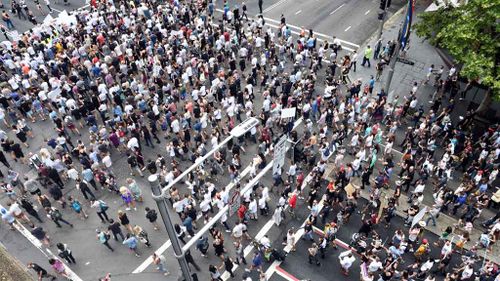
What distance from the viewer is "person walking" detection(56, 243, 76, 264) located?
55.7ft

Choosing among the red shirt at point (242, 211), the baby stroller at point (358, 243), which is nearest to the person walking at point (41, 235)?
the red shirt at point (242, 211)

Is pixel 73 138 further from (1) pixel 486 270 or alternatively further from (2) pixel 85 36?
(1) pixel 486 270

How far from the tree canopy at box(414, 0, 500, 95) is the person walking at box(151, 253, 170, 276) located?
16.4 m

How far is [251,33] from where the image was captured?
103 feet

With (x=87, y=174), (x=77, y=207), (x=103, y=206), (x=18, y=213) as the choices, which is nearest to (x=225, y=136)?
(x=87, y=174)

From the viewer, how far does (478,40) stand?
1984 cm

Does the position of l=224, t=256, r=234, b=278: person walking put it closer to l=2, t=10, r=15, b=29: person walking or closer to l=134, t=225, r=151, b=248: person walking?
l=134, t=225, r=151, b=248: person walking

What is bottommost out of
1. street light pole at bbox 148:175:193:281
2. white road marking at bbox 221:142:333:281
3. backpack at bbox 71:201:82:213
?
white road marking at bbox 221:142:333:281

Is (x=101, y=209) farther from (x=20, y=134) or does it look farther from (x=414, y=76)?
(x=414, y=76)

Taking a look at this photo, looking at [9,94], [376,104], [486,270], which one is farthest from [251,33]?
[486,270]

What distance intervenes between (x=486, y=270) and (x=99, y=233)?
51.4 ft

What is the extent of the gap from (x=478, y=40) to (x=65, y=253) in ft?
69.5

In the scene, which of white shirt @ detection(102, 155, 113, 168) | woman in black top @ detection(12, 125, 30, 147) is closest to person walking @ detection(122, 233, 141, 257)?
white shirt @ detection(102, 155, 113, 168)

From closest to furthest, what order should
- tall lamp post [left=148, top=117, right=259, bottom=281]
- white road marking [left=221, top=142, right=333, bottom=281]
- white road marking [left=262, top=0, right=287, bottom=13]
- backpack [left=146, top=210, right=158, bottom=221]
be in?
tall lamp post [left=148, top=117, right=259, bottom=281]
white road marking [left=221, top=142, right=333, bottom=281]
backpack [left=146, top=210, right=158, bottom=221]
white road marking [left=262, top=0, right=287, bottom=13]
